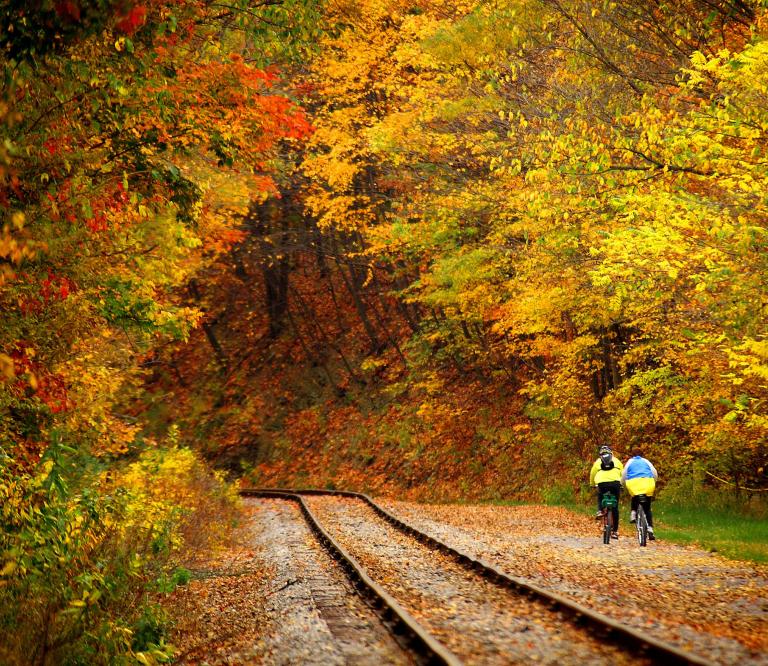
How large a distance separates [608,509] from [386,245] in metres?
14.4

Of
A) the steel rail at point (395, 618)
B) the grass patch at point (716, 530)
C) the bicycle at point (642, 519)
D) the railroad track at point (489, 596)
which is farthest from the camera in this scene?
the bicycle at point (642, 519)

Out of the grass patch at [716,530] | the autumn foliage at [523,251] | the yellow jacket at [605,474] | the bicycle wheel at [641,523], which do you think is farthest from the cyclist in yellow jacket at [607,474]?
the autumn foliage at [523,251]

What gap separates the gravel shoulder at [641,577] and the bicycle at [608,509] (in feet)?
0.78

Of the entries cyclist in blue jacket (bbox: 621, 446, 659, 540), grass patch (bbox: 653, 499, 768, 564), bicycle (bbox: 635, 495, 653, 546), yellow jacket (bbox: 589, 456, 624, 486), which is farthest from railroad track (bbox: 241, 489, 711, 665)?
grass patch (bbox: 653, 499, 768, 564)

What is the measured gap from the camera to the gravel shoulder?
809 cm

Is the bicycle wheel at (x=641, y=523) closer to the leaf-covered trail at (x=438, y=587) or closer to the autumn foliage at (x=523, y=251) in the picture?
the leaf-covered trail at (x=438, y=587)

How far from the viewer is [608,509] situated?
622 inches

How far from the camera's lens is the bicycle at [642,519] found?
1527 centimetres

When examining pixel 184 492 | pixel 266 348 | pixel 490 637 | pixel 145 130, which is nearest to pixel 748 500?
pixel 184 492

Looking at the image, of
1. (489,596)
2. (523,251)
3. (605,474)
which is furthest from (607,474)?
(523,251)

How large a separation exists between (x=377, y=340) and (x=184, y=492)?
21340 mm

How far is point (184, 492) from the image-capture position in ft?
59.4

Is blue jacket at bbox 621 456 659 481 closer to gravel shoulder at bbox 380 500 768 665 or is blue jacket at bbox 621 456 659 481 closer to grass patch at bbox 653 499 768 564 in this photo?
gravel shoulder at bbox 380 500 768 665

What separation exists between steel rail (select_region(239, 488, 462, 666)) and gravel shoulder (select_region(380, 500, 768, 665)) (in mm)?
1958
